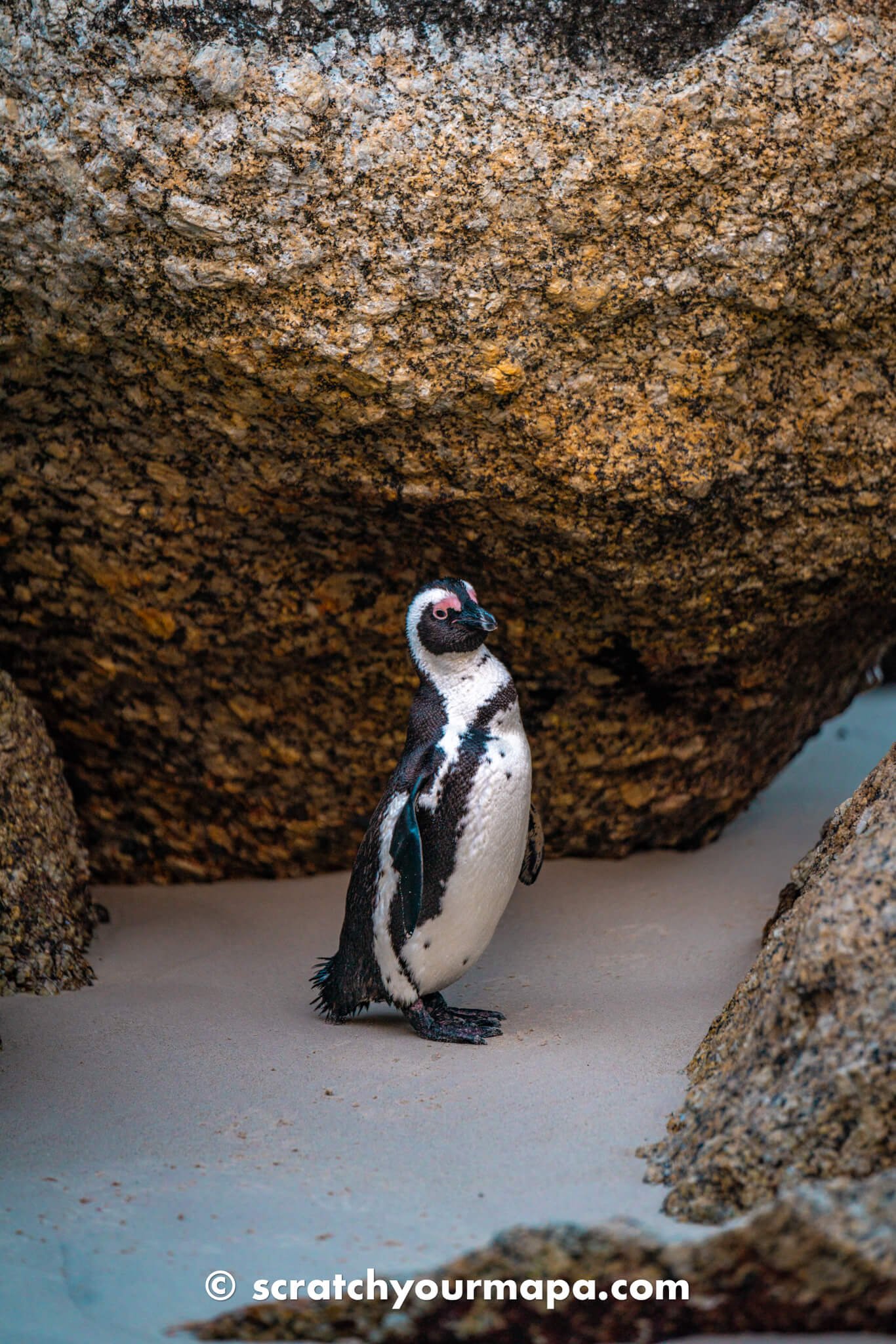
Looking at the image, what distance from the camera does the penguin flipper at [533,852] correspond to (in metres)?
3.54

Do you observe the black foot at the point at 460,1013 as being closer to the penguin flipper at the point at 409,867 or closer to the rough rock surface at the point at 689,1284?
the penguin flipper at the point at 409,867

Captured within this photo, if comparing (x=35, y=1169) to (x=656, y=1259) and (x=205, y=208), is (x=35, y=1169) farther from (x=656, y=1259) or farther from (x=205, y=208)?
(x=205, y=208)

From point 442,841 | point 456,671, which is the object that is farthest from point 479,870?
point 456,671

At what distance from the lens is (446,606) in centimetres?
325

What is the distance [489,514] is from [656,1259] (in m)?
1.98

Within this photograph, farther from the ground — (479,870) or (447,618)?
(447,618)

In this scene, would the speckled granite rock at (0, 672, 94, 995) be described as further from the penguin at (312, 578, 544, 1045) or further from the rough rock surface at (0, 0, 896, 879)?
the penguin at (312, 578, 544, 1045)

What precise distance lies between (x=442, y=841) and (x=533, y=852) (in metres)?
0.52

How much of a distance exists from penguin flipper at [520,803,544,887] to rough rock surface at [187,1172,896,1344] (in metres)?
1.54

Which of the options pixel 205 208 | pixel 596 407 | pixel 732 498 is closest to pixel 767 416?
pixel 732 498

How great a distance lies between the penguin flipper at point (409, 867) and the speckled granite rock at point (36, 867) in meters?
1.12

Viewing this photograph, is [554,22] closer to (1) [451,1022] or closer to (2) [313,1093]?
(1) [451,1022]

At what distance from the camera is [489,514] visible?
11.1 feet

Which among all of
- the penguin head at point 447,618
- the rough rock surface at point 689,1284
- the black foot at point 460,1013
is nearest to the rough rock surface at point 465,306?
the penguin head at point 447,618
